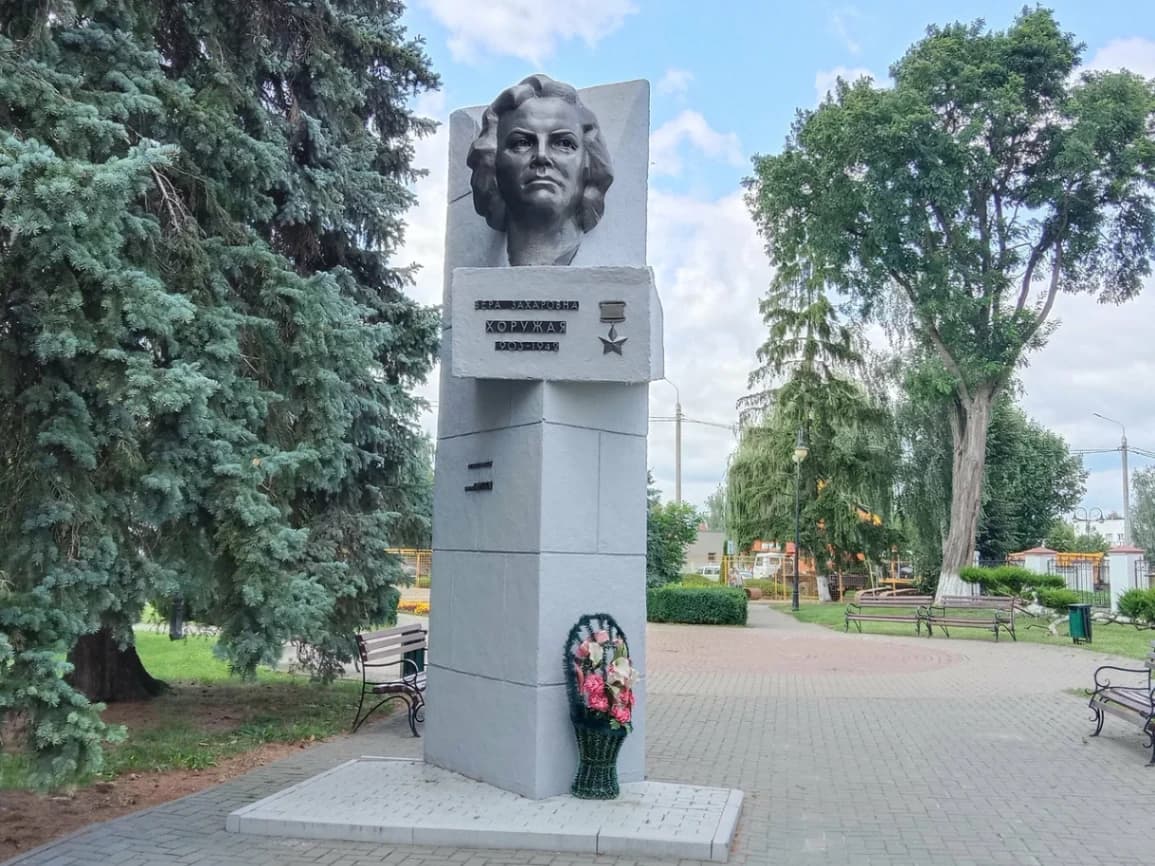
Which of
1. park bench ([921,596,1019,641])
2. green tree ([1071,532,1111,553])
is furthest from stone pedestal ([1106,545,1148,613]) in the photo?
green tree ([1071,532,1111,553])

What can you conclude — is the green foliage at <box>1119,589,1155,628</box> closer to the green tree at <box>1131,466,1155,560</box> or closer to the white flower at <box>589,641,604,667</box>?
the white flower at <box>589,641,604,667</box>

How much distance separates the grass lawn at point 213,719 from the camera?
7.98 meters

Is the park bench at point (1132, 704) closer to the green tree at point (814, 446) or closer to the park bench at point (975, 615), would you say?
the park bench at point (975, 615)

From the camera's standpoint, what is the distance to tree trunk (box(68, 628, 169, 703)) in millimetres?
10258

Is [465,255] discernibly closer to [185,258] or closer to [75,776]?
[185,258]

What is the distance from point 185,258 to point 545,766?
472cm

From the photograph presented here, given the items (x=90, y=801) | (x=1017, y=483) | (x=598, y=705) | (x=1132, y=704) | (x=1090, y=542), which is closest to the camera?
(x=598, y=705)

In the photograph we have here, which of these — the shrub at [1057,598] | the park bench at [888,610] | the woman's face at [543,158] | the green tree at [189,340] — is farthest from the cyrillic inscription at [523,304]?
the shrub at [1057,598]

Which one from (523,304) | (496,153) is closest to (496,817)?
(523,304)

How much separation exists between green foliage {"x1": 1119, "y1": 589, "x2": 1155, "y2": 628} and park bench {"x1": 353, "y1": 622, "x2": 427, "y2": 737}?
17.5 metres

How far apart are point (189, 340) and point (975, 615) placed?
63.4 ft

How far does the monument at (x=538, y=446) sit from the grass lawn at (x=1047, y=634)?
524 inches

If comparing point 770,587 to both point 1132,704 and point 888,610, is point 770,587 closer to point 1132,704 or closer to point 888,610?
point 888,610

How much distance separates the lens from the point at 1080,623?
18.4 metres
